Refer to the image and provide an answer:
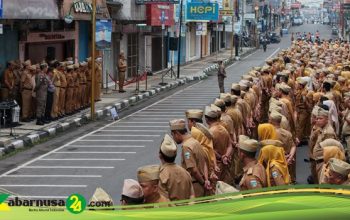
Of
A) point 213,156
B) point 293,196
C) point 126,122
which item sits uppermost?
point 293,196

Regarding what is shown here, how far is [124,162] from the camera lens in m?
14.9

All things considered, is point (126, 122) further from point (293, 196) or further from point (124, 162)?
point (293, 196)

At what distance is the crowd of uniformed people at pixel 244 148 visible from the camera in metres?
7.05

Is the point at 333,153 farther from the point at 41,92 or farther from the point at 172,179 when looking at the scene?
the point at 41,92

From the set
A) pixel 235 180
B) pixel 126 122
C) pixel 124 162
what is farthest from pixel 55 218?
pixel 126 122

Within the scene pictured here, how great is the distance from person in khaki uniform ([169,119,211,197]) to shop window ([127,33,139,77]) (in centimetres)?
2729

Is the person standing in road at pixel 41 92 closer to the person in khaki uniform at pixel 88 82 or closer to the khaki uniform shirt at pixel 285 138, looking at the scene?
the person in khaki uniform at pixel 88 82

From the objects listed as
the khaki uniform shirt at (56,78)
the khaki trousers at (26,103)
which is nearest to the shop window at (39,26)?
the khaki uniform shirt at (56,78)

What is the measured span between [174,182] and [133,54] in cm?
3029

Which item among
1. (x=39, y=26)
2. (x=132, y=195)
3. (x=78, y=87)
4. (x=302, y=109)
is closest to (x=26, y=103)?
(x=78, y=87)

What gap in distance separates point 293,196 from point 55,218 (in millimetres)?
1350

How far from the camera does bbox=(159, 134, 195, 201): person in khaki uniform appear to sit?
7090 mm

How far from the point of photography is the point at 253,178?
745 cm

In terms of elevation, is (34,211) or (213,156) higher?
(34,211)
